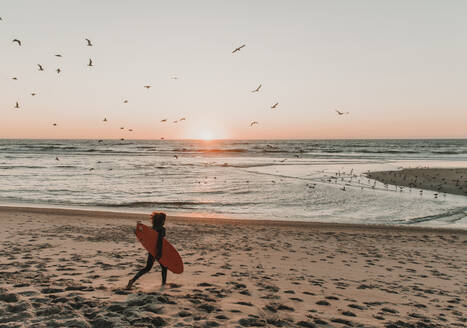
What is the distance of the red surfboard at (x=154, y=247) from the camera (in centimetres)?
740

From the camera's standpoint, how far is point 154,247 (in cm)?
742

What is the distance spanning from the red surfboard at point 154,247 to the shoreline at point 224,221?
25.1 ft

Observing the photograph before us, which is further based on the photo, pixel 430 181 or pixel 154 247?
pixel 430 181

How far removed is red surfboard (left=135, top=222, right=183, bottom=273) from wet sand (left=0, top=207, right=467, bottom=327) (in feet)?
1.31

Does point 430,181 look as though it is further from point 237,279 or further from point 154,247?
point 154,247

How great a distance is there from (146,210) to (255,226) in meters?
6.58

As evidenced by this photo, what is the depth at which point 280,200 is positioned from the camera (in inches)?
864

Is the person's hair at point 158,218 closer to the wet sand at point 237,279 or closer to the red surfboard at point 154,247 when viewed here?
the red surfboard at point 154,247

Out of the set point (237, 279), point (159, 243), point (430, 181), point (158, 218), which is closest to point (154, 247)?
point (159, 243)

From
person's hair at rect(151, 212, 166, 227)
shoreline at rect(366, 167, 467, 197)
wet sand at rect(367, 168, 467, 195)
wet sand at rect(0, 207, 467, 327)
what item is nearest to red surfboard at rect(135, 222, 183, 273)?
person's hair at rect(151, 212, 166, 227)

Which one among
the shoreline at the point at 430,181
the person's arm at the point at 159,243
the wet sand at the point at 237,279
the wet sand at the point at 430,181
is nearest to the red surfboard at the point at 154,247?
the person's arm at the point at 159,243

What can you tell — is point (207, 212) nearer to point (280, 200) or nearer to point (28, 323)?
point (280, 200)

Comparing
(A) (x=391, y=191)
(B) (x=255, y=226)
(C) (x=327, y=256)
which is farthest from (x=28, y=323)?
(A) (x=391, y=191)

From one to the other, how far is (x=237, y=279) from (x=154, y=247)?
78.7 inches
